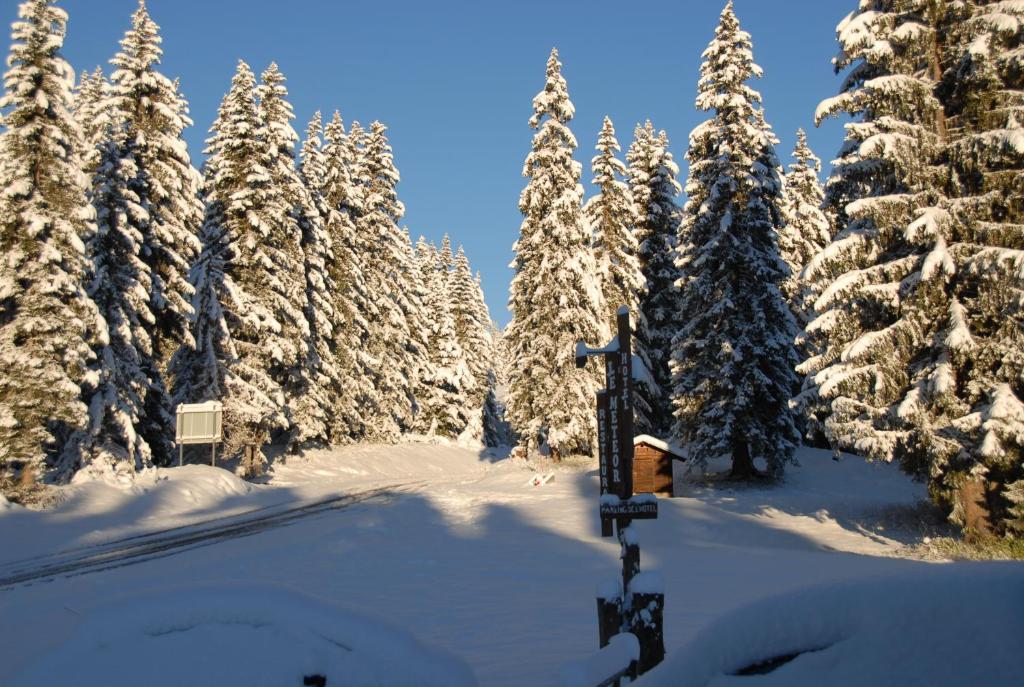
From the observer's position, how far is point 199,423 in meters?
25.2

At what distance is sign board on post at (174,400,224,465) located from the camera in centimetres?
2488

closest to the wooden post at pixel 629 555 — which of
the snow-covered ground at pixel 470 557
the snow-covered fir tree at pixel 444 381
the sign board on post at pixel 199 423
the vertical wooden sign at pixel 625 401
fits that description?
the vertical wooden sign at pixel 625 401

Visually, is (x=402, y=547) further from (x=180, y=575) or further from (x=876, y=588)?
(x=876, y=588)

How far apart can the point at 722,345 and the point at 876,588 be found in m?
23.6

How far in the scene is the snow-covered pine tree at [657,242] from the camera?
3853 cm

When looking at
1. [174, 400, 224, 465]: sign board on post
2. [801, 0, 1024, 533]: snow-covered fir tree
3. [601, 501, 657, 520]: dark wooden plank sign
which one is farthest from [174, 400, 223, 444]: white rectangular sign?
[601, 501, 657, 520]: dark wooden plank sign

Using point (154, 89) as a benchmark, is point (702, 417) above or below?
below

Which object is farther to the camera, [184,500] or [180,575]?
[184,500]

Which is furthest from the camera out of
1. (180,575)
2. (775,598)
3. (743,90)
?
(743,90)

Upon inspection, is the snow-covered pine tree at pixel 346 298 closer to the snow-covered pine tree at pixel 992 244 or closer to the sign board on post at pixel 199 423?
the sign board on post at pixel 199 423

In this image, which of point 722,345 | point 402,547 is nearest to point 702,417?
point 722,345

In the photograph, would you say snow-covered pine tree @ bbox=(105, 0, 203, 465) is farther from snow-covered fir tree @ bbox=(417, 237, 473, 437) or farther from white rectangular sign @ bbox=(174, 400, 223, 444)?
snow-covered fir tree @ bbox=(417, 237, 473, 437)

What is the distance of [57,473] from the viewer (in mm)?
21047

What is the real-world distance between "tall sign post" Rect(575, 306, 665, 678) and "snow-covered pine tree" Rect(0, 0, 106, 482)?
1643 cm
